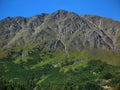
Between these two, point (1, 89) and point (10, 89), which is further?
point (10, 89)

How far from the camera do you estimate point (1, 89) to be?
153 meters

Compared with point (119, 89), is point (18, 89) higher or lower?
lower

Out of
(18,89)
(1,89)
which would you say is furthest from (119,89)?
(18,89)

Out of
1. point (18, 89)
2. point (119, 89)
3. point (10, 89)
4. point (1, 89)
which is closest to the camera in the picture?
point (119, 89)

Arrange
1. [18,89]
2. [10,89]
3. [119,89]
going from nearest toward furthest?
[119,89] < [10,89] < [18,89]

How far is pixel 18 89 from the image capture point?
19388 centimetres

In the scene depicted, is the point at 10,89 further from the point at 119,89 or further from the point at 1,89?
the point at 119,89

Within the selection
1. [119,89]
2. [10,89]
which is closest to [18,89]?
[10,89]

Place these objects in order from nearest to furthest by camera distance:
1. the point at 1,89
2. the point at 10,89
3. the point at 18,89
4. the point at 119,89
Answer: the point at 119,89 → the point at 1,89 → the point at 10,89 → the point at 18,89

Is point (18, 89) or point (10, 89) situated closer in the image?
point (10, 89)

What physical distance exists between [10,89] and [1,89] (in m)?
11.3

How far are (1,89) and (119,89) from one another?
7188 cm

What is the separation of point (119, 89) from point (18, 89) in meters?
106

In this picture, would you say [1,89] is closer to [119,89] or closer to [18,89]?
[18,89]
